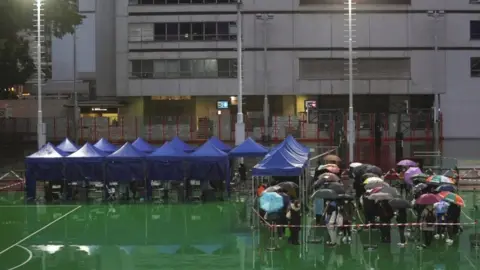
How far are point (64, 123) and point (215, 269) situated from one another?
1786 inches

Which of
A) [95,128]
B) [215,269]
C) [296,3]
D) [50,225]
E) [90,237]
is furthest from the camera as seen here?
[296,3]

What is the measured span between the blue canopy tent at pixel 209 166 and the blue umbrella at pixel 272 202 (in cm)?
1084

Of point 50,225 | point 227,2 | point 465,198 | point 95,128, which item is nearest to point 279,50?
point 227,2

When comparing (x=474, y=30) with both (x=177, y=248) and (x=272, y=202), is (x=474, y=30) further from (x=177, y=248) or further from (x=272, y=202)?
(x=177, y=248)

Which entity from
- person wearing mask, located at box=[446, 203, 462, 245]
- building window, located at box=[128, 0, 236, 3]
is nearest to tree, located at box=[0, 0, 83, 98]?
building window, located at box=[128, 0, 236, 3]

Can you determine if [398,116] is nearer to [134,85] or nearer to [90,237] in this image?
[134,85]

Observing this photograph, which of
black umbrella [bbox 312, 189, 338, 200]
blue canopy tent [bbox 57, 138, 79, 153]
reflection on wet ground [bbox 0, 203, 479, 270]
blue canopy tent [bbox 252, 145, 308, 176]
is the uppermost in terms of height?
blue canopy tent [bbox 57, 138, 79, 153]

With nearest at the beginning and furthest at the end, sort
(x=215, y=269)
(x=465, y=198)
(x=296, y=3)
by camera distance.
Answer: (x=215, y=269) → (x=465, y=198) → (x=296, y=3)

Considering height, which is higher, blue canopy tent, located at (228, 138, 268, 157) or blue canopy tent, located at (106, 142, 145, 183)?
blue canopy tent, located at (228, 138, 268, 157)

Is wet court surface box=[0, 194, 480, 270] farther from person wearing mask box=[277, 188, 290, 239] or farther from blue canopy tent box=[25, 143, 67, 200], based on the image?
blue canopy tent box=[25, 143, 67, 200]

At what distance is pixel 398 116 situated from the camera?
56531 mm

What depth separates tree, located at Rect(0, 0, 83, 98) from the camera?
29.6 metres

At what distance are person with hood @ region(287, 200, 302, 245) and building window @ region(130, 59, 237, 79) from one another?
42.7 m

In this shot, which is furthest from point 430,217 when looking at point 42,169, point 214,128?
point 214,128
